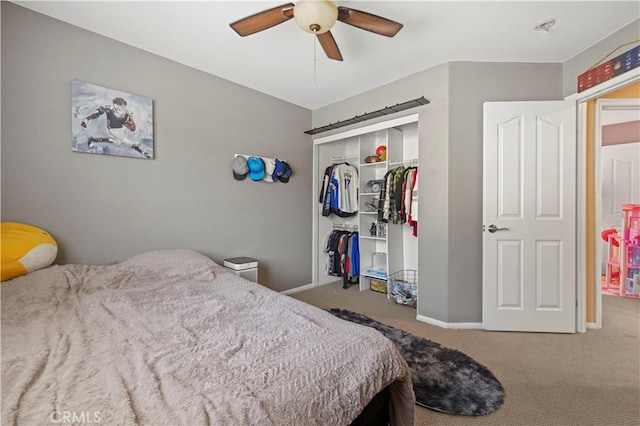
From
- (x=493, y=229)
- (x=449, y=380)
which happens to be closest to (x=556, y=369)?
(x=449, y=380)

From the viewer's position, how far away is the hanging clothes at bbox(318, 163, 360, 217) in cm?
381

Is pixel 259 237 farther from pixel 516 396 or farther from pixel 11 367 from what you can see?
pixel 516 396

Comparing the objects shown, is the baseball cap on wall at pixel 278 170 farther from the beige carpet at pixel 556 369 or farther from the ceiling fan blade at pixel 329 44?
the beige carpet at pixel 556 369

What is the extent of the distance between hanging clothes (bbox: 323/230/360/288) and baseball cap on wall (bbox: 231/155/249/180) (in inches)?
62.1

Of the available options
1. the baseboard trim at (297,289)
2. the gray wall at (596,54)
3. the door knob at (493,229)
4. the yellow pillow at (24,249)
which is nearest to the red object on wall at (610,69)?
the gray wall at (596,54)

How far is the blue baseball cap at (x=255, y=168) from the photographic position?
3172 millimetres

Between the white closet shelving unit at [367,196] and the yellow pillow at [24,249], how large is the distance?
107 inches

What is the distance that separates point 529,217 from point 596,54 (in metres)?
1.42

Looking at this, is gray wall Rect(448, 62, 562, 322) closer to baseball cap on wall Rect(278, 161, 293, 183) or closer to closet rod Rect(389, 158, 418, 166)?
closet rod Rect(389, 158, 418, 166)

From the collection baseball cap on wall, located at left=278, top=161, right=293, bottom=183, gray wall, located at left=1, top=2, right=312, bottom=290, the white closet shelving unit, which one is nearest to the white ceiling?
gray wall, located at left=1, top=2, right=312, bottom=290

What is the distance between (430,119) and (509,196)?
3.35ft

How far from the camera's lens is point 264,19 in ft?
5.59

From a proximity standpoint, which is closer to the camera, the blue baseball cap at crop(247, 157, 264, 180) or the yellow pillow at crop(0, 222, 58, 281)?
the yellow pillow at crop(0, 222, 58, 281)

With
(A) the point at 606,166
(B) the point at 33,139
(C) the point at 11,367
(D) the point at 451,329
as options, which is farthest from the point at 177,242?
(A) the point at 606,166
